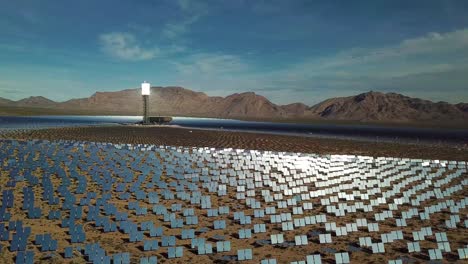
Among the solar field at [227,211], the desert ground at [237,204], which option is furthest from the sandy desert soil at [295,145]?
the solar field at [227,211]

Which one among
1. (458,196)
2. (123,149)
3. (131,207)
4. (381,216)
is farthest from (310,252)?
(123,149)

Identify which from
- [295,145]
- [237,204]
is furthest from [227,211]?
[295,145]

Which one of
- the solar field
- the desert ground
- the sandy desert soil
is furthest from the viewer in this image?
the sandy desert soil

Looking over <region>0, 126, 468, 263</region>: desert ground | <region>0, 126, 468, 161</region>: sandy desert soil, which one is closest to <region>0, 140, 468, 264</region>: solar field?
<region>0, 126, 468, 263</region>: desert ground

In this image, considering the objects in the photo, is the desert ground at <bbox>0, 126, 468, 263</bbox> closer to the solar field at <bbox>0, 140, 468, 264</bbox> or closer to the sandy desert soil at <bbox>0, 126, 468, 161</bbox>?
the solar field at <bbox>0, 140, 468, 264</bbox>

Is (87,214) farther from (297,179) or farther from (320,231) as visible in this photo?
(297,179)

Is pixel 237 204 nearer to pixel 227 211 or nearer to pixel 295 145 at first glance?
pixel 227 211

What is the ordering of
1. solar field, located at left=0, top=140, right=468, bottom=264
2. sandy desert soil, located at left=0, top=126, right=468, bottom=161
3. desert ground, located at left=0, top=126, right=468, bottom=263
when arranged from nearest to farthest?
solar field, located at left=0, top=140, right=468, bottom=264
desert ground, located at left=0, top=126, right=468, bottom=263
sandy desert soil, located at left=0, top=126, right=468, bottom=161

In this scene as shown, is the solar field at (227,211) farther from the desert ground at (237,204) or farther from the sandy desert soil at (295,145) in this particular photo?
the sandy desert soil at (295,145)

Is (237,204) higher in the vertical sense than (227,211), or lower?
lower
